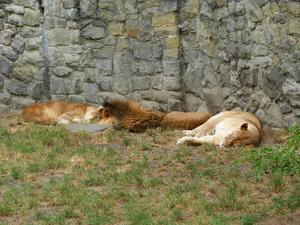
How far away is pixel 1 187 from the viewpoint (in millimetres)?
6734

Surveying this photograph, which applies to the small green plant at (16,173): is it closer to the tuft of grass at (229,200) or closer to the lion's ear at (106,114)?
the tuft of grass at (229,200)

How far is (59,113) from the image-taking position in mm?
9852

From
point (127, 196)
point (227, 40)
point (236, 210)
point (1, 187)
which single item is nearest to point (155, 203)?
point (127, 196)

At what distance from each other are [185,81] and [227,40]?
1.04 meters

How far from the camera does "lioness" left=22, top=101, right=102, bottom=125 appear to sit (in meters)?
9.71

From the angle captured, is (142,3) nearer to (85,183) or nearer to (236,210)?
(85,183)

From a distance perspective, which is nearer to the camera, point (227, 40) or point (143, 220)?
point (143, 220)

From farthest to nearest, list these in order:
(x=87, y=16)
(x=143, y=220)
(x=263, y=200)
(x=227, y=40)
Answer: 1. (x=87, y=16)
2. (x=227, y=40)
3. (x=263, y=200)
4. (x=143, y=220)

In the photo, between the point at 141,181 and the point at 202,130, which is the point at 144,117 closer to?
the point at 202,130

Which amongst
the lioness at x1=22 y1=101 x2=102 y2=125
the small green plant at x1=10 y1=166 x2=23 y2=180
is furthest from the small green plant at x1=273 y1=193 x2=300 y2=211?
the lioness at x1=22 y1=101 x2=102 y2=125

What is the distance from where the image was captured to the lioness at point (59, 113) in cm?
971

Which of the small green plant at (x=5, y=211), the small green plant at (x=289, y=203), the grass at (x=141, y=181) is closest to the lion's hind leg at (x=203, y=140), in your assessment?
the grass at (x=141, y=181)

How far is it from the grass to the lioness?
88cm

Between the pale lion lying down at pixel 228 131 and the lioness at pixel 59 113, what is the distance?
Answer: 5.21 feet
